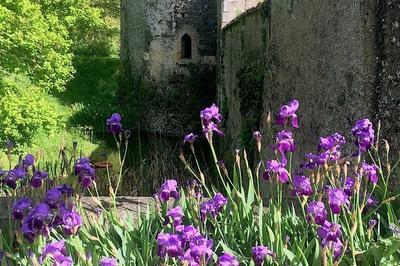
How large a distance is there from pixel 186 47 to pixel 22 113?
8.34m

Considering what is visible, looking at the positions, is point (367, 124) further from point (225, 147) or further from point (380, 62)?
point (225, 147)

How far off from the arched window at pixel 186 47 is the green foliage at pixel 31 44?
22.3ft

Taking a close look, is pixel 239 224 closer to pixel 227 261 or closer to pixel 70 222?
pixel 227 261

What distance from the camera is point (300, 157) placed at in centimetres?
561

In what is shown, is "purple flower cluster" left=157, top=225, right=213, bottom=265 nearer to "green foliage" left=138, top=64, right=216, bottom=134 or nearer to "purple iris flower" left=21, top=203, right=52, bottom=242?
"purple iris flower" left=21, top=203, right=52, bottom=242

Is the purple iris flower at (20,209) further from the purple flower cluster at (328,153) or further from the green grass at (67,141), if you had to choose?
the green grass at (67,141)

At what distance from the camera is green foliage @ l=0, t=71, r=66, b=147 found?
26.2 feet

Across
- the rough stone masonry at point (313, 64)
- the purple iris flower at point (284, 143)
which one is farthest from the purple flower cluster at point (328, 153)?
the rough stone masonry at point (313, 64)

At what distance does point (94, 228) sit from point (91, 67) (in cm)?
1938

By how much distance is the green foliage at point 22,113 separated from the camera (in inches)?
314

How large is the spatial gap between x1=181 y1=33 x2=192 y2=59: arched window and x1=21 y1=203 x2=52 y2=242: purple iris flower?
13972mm

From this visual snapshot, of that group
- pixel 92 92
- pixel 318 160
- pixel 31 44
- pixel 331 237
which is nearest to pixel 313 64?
pixel 318 160

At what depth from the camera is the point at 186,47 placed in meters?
16.0

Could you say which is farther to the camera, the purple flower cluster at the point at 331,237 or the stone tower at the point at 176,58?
the stone tower at the point at 176,58
